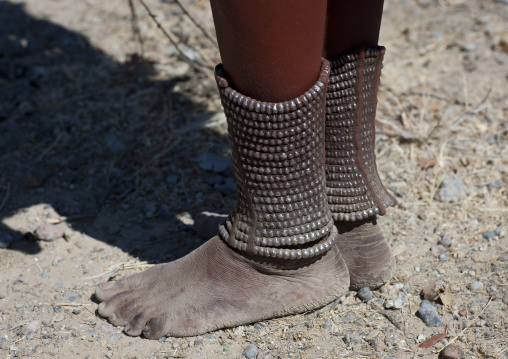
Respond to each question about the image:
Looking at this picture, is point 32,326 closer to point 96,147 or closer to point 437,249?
point 96,147

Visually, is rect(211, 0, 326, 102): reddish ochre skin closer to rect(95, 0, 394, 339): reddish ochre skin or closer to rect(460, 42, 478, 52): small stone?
rect(95, 0, 394, 339): reddish ochre skin

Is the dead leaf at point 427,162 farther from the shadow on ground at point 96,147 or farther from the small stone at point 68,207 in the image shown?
the small stone at point 68,207

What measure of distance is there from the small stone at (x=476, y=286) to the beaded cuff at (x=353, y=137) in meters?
0.37

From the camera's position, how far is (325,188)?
156 centimetres

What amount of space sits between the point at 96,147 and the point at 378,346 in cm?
159

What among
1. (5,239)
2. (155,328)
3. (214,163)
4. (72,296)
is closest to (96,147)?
(214,163)

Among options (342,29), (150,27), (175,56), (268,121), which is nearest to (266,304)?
(268,121)

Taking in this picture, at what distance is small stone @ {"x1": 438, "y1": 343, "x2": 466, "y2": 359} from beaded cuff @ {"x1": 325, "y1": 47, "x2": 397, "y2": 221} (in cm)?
41

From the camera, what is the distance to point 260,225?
5.09ft

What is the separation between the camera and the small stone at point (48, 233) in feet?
6.80

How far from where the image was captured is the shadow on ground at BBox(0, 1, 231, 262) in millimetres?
2189

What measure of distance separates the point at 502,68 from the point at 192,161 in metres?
1.74

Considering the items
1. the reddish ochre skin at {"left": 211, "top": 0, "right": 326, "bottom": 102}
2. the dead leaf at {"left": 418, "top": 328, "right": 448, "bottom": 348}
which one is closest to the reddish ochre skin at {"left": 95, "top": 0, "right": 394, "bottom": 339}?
the reddish ochre skin at {"left": 211, "top": 0, "right": 326, "bottom": 102}

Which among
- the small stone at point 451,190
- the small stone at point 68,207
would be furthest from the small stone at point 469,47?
the small stone at point 68,207
